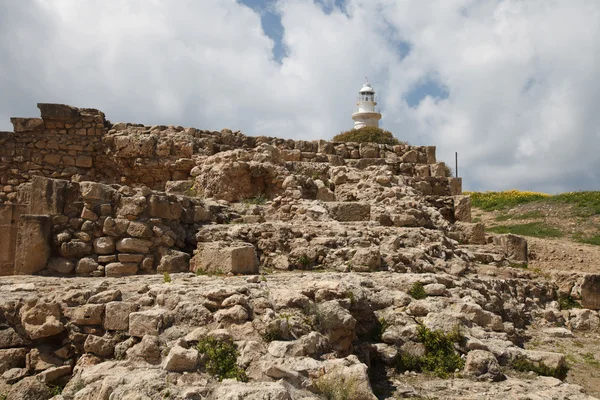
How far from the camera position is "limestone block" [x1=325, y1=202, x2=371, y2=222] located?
9617 mm

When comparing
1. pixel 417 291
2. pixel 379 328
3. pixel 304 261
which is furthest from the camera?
pixel 304 261

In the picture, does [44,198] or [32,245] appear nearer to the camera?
[32,245]

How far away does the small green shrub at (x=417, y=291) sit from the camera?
257 inches

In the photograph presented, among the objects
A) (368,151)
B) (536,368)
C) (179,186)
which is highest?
(368,151)

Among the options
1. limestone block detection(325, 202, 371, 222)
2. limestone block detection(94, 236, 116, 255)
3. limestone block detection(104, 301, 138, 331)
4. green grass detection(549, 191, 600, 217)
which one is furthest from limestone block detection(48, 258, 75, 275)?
green grass detection(549, 191, 600, 217)

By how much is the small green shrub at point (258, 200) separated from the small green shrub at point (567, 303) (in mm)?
5396

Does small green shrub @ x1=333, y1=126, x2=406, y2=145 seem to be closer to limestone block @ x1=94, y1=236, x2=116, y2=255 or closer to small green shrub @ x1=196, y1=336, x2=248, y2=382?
limestone block @ x1=94, y1=236, x2=116, y2=255

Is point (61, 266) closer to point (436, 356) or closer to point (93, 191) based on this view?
point (93, 191)

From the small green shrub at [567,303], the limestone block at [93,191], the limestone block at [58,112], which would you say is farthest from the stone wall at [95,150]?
the small green shrub at [567,303]

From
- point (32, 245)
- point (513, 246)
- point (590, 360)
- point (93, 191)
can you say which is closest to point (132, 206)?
point (93, 191)

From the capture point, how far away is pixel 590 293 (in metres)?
9.65

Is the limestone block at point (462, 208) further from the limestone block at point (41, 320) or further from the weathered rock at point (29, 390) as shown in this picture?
the weathered rock at point (29, 390)

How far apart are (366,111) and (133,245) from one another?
26502 millimetres

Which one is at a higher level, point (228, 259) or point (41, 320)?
point (228, 259)
